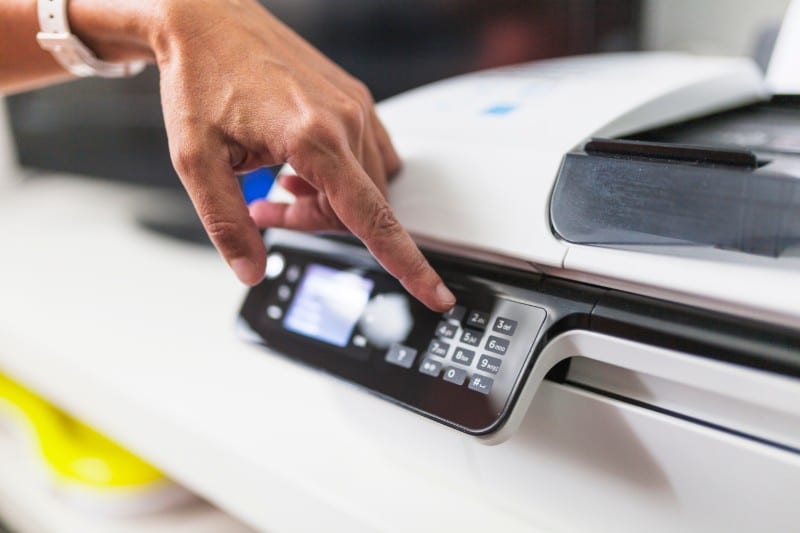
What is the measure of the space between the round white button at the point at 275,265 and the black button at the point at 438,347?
0.49 feet

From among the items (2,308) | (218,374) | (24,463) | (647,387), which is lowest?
(24,463)

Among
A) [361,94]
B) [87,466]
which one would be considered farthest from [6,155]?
[361,94]

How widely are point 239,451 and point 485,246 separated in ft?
0.78

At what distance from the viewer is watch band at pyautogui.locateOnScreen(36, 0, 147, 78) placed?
1.63 ft

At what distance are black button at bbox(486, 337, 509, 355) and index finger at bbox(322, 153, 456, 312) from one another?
0.03 metres

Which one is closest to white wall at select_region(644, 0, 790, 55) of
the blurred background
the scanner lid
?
the blurred background

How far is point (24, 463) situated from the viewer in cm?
74

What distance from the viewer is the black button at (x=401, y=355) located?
1.33ft

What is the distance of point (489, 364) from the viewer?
372mm

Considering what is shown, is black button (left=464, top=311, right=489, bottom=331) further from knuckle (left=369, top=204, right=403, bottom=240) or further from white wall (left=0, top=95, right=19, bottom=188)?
white wall (left=0, top=95, right=19, bottom=188)

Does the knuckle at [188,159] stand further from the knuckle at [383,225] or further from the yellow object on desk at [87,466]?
the yellow object on desk at [87,466]

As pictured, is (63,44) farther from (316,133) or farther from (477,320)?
(477,320)

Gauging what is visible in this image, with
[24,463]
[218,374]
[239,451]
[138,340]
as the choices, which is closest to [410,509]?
[239,451]

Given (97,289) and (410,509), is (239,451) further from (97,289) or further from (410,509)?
(97,289)
